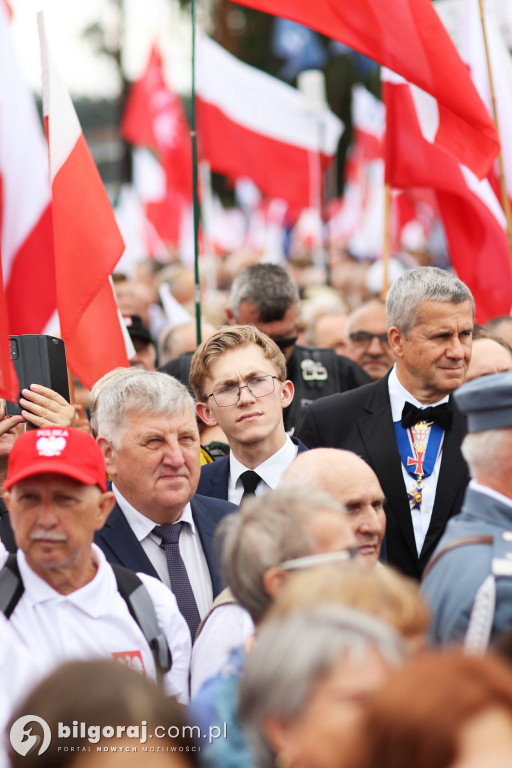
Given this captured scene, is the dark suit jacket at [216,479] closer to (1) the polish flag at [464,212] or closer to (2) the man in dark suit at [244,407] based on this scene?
(2) the man in dark suit at [244,407]

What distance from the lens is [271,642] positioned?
2164mm

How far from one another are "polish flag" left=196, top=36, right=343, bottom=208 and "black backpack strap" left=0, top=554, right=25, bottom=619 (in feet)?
27.7

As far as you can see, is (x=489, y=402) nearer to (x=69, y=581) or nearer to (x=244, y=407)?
(x=69, y=581)

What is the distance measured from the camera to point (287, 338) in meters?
6.42

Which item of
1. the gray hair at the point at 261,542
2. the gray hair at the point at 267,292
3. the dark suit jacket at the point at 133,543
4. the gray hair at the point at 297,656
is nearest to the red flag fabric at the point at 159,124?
→ the gray hair at the point at 267,292

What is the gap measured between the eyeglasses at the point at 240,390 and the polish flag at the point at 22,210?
4.94 ft

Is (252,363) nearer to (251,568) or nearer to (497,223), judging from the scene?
(251,568)

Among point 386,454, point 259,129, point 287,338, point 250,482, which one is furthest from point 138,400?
point 259,129

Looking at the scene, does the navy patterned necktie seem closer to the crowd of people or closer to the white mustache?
the crowd of people

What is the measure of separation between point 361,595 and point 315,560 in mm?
509

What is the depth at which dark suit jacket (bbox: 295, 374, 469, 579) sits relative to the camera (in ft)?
16.0

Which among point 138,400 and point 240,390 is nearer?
point 138,400

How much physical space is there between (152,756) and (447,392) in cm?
335

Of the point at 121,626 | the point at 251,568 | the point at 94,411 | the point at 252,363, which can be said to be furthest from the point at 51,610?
the point at 252,363
